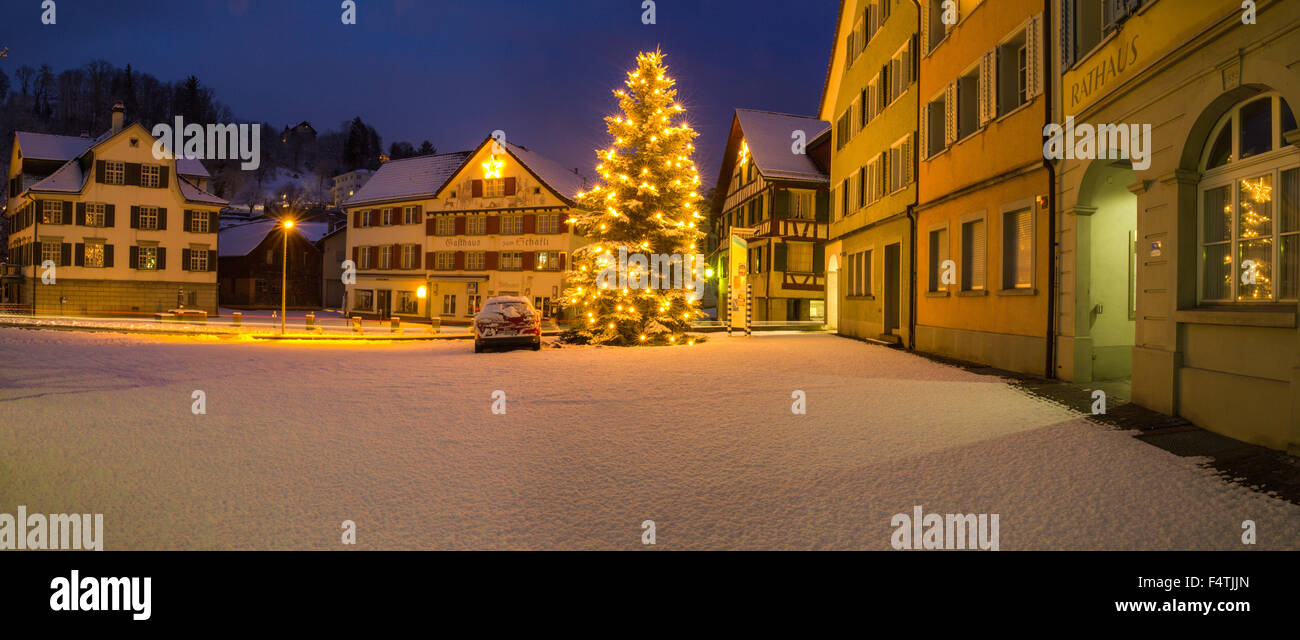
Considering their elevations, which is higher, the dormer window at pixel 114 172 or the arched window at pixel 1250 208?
the dormer window at pixel 114 172

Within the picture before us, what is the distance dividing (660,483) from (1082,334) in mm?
8176

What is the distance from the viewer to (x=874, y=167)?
23.5 metres

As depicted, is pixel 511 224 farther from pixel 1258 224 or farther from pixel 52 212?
pixel 1258 224

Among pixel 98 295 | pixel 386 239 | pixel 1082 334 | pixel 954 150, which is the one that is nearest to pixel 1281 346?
pixel 1082 334

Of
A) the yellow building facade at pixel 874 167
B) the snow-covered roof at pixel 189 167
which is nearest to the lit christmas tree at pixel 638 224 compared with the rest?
the yellow building facade at pixel 874 167

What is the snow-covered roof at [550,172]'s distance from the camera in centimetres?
4638

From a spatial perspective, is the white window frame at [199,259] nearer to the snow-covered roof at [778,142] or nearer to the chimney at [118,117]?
the chimney at [118,117]

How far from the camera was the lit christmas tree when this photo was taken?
22578mm

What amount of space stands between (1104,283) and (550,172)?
41354 millimetres

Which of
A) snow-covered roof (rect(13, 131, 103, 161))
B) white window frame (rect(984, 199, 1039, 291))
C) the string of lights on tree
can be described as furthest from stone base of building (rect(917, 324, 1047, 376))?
snow-covered roof (rect(13, 131, 103, 161))

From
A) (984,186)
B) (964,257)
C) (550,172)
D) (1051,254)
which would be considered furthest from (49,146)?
(1051,254)

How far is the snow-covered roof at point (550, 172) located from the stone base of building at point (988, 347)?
31.9 meters

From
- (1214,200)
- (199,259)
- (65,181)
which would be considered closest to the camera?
(1214,200)

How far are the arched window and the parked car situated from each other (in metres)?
16.3
